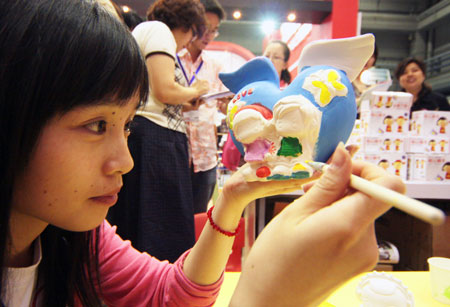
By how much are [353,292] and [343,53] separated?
660 millimetres

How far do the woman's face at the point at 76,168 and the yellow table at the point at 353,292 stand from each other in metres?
0.46

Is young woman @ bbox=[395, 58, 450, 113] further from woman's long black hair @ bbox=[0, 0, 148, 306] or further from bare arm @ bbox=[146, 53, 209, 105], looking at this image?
woman's long black hair @ bbox=[0, 0, 148, 306]

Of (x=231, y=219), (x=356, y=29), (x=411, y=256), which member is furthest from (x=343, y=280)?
(x=356, y=29)

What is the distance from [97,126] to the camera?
577 mm

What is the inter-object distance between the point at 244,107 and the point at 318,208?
51cm

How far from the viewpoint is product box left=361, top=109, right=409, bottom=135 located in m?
2.01

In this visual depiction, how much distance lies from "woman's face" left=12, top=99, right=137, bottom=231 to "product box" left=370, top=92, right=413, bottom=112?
178 centimetres

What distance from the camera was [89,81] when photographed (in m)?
0.53

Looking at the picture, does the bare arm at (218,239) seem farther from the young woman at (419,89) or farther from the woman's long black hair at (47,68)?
the young woman at (419,89)

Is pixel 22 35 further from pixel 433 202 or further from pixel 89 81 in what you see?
pixel 433 202

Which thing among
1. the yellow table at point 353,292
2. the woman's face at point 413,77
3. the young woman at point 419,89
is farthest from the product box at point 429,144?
the yellow table at point 353,292

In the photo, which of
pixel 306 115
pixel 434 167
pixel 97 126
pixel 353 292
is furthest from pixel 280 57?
pixel 97 126

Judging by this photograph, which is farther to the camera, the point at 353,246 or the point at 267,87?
the point at 267,87

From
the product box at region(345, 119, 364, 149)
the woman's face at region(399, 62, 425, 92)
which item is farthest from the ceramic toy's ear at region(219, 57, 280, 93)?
the woman's face at region(399, 62, 425, 92)
